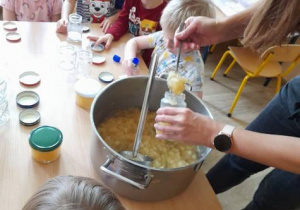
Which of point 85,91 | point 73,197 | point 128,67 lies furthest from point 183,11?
point 73,197

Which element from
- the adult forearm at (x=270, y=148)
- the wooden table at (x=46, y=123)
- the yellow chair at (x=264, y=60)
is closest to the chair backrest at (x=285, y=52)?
the yellow chair at (x=264, y=60)

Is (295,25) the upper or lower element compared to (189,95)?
upper

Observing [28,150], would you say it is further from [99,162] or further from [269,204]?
[269,204]

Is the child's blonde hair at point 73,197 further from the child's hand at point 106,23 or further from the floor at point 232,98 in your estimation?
the floor at point 232,98

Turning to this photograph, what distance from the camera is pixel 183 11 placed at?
122 centimetres

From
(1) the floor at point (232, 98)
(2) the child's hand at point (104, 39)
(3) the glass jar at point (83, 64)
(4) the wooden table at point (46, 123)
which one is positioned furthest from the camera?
(1) the floor at point (232, 98)

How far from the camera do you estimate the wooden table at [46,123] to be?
762 mm

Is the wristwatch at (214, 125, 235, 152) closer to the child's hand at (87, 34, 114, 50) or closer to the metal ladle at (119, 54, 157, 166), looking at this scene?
the metal ladle at (119, 54, 157, 166)

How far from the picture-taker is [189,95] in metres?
0.91

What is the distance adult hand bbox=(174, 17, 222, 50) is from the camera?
3.42ft

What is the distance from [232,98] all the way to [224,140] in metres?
1.83

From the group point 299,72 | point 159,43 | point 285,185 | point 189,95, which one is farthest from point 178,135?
point 299,72

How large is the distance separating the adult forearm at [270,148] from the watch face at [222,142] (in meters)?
0.02

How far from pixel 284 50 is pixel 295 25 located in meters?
1.18
